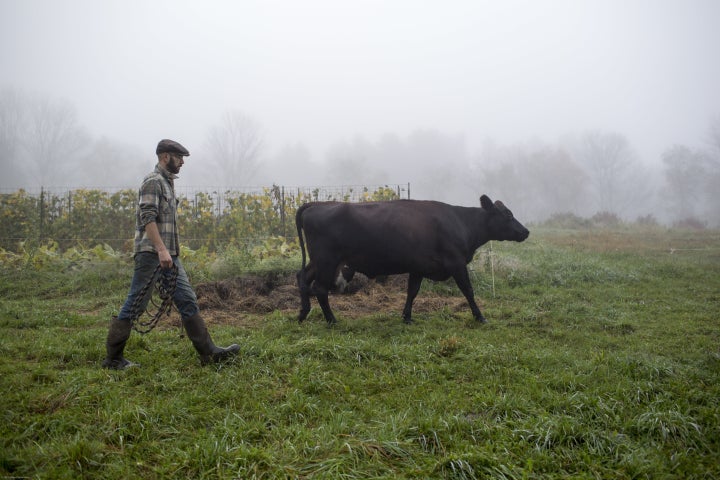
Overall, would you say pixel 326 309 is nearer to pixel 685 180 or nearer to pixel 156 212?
pixel 156 212

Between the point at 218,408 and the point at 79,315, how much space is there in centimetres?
458

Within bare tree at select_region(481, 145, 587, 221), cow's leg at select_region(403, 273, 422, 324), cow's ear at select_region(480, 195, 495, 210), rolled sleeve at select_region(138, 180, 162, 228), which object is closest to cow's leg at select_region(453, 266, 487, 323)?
cow's leg at select_region(403, 273, 422, 324)

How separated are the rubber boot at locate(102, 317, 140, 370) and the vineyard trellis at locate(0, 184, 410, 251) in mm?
8640

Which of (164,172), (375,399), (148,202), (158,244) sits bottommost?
(375,399)

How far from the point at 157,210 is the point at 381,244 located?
3.46 m

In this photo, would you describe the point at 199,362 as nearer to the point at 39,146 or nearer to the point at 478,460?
the point at 478,460

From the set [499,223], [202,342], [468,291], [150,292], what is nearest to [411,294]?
[468,291]

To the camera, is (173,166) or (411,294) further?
(411,294)

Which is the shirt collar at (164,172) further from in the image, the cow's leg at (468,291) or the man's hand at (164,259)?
the cow's leg at (468,291)

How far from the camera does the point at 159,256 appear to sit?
15.4 ft

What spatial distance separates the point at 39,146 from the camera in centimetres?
5672

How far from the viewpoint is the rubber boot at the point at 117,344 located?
4816 mm

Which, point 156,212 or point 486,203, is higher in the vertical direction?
point 486,203

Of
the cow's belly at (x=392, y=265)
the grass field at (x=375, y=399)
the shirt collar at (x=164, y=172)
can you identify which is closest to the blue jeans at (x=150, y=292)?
the grass field at (x=375, y=399)
